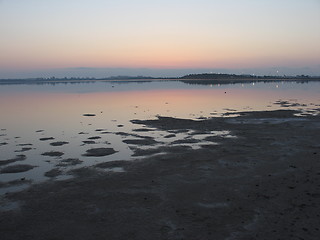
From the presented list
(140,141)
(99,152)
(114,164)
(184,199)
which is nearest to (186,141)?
(140,141)

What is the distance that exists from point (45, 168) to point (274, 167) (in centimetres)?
1455

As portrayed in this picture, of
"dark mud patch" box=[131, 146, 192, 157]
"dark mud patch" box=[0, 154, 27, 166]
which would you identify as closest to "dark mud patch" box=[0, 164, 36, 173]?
"dark mud patch" box=[0, 154, 27, 166]

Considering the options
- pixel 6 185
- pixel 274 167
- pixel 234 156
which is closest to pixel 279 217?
pixel 274 167

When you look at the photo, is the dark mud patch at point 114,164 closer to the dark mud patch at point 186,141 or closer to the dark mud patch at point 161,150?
the dark mud patch at point 161,150

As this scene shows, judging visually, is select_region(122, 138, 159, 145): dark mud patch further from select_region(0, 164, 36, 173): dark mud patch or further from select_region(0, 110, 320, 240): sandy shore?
select_region(0, 164, 36, 173): dark mud patch

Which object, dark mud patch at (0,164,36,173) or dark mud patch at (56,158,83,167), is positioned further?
dark mud patch at (56,158,83,167)

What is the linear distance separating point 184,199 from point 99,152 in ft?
35.2

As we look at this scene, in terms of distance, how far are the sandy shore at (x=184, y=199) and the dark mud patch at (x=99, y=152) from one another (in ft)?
8.81

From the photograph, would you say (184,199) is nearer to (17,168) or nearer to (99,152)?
(99,152)

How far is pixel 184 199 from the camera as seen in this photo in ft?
42.7

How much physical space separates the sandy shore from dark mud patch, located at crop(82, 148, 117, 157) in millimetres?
2685

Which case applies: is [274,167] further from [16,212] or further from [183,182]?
[16,212]

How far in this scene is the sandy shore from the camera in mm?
10219

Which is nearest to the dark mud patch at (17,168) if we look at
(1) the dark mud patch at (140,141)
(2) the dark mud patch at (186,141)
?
(1) the dark mud patch at (140,141)
